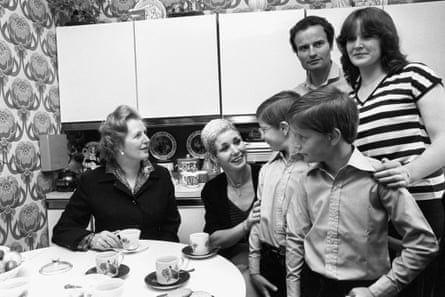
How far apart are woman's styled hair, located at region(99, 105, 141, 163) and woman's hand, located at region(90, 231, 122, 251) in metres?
0.58

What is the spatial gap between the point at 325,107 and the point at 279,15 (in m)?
1.87

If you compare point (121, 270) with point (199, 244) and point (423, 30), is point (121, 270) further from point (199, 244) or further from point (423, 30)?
point (423, 30)

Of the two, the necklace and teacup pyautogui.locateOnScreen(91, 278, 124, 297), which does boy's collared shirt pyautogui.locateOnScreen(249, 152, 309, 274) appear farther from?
teacup pyautogui.locateOnScreen(91, 278, 124, 297)

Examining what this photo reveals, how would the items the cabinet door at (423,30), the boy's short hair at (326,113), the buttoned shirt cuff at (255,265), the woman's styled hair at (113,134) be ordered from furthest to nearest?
the cabinet door at (423,30), the woman's styled hair at (113,134), the buttoned shirt cuff at (255,265), the boy's short hair at (326,113)

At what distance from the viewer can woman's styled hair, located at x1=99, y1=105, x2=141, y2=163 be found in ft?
6.19

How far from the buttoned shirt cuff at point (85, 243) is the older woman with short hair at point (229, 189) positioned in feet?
1.67

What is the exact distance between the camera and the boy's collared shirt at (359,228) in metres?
0.92

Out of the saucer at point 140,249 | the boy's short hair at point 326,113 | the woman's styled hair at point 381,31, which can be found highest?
the woman's styled hair at point 381,31

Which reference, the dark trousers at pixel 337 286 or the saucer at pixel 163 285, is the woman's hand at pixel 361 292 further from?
the saucer at pixel 163 285

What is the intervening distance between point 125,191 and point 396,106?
1.29 metres

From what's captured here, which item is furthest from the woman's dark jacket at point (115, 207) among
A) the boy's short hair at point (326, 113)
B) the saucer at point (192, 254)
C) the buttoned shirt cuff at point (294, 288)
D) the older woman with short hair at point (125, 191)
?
the boy's short hair at point (326, 113)

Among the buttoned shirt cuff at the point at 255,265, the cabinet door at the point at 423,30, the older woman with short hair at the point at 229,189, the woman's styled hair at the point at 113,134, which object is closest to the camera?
the buttoned shirt cuff at the point at 255,265

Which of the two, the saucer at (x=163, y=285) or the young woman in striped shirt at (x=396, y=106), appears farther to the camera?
the young woman in striped shirt at (x=396, y=106)

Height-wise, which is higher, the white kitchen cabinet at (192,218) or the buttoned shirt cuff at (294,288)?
the buttoned shirt cuff at (294,288)
